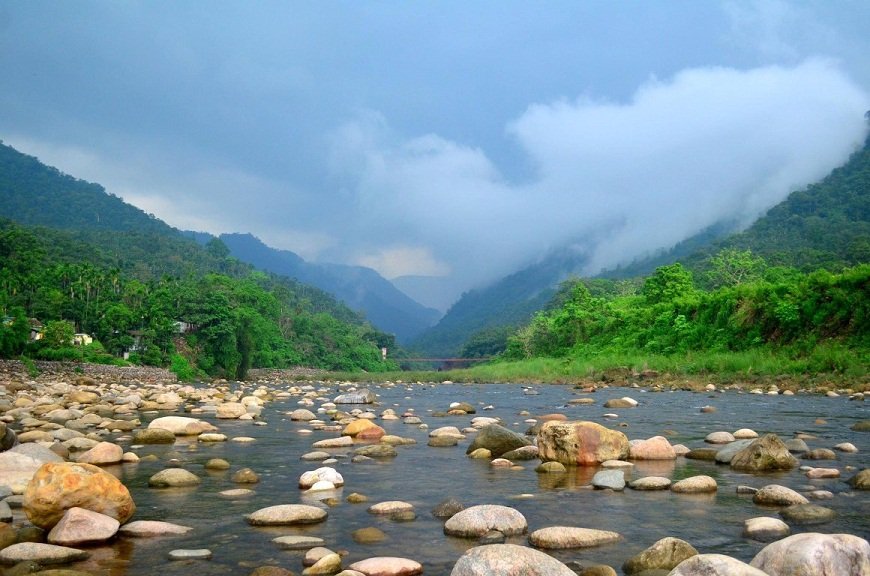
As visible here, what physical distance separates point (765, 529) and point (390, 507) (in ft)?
9.78

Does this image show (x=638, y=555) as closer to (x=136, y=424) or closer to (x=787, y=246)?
(x=136, y=424)

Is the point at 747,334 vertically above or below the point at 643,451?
above

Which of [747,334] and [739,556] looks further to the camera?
[747,334]

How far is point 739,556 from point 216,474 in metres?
5.62

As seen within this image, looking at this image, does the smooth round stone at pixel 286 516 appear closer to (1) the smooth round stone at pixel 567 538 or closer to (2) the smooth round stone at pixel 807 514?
(1) the smooth round stone at pixel 567 538

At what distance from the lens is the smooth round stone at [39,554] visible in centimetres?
397

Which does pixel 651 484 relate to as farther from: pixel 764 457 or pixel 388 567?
pixel 388 567

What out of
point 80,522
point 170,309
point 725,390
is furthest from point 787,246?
point 80,522

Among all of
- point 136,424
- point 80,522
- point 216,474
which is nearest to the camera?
point 80,522

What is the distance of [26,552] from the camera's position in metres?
4.02

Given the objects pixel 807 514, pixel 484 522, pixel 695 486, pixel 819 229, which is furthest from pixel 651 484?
pixel 819 229

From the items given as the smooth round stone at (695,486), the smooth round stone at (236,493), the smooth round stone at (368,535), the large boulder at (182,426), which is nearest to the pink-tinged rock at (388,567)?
the smooth round stone at (368,535)

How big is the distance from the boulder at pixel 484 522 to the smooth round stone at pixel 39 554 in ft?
8.51

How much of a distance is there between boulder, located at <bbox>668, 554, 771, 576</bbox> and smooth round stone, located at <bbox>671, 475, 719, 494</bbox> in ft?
9.92
